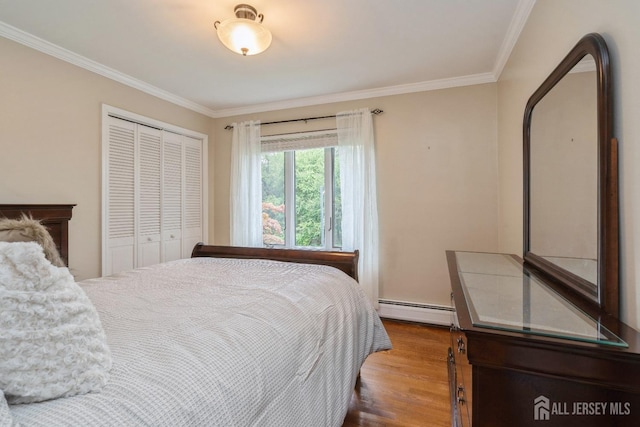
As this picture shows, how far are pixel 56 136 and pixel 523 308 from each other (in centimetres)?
323

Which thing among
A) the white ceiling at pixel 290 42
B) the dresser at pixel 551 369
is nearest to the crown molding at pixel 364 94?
the white ceiling at pixel 290 42

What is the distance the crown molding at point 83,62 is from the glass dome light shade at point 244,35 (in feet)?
4.87

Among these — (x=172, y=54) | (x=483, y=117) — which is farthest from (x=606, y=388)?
(x=172, y=54)

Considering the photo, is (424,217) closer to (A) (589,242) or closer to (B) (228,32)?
(A) (589,242)

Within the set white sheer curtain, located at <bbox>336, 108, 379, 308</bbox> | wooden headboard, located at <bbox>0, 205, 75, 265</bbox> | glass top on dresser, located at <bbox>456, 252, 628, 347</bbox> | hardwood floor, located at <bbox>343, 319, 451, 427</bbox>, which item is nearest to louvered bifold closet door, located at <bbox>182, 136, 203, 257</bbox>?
wooden headboard, located at <bbox>0, 205, 75, 265</bbox>

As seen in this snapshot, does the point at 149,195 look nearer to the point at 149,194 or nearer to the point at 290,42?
the point at 149,194

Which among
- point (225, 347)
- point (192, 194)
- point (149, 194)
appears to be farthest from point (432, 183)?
point (149, 194)

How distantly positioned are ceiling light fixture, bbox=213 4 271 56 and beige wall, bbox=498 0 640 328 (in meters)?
1.59

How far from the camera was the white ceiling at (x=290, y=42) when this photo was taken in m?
1.92

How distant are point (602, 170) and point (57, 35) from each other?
3303mm

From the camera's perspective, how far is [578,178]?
46.1 inches

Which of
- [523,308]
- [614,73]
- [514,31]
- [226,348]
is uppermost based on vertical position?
[514,31]

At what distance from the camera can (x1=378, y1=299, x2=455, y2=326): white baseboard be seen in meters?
3.04

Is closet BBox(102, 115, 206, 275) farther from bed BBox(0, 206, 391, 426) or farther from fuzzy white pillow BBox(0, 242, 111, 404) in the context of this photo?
fuzzy white pillow BBox(0, 242, 111, 404)
